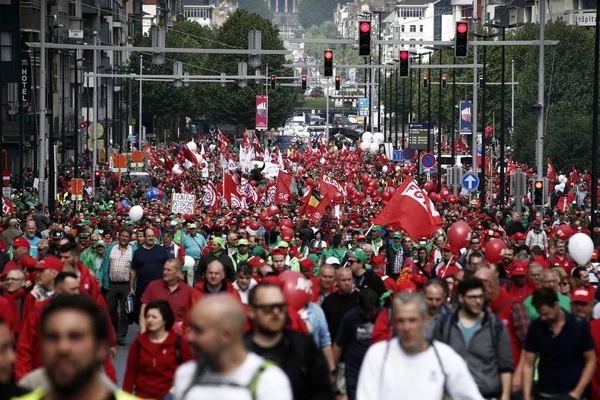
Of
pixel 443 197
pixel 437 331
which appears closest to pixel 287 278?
pixel 437 331

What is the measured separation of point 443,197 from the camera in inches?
1740

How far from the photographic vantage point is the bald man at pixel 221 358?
5.53 m

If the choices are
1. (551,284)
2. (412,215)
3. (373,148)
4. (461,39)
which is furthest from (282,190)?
(373,148)

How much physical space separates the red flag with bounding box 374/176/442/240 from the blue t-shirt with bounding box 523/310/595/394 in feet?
37.3

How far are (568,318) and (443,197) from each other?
34.5m

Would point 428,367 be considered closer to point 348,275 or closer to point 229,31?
point 348,275

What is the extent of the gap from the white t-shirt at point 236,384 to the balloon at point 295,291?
3.95 metres

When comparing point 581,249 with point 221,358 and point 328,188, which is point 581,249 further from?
point 328,188

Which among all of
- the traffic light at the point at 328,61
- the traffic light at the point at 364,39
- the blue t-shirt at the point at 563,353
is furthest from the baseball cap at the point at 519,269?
the traffic light at the point at 328,61

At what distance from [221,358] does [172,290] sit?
684 centimetres

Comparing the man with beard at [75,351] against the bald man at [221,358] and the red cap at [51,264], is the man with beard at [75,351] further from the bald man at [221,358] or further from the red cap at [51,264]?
the red cap at [51,264]

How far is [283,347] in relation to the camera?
7609 mm

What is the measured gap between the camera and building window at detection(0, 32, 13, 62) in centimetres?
6675

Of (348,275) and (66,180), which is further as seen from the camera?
(66,180)
